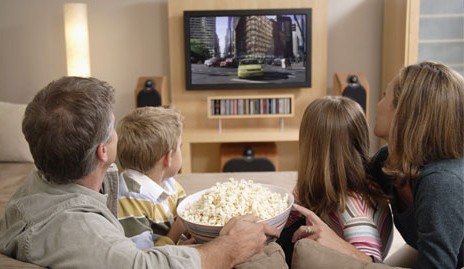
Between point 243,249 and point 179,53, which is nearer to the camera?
point 243,249

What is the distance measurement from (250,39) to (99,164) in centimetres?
325

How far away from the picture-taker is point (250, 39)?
4.45 m

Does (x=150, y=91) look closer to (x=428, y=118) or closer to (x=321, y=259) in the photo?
(x=428, y=118)

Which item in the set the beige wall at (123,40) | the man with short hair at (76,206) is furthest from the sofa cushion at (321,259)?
the beige wall at (123,40)

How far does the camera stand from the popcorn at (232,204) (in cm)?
144

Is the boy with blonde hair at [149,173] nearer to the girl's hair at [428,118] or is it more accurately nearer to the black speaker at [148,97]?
the girl's hair at [428,118]

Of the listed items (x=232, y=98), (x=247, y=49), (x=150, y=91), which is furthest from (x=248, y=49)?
(x=150, y=91)

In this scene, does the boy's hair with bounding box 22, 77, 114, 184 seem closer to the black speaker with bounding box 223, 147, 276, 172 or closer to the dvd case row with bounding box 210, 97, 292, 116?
the black speaker with bounding box 223, 147, 276, 172

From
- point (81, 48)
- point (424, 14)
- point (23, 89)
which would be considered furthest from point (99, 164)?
point (23, 89)

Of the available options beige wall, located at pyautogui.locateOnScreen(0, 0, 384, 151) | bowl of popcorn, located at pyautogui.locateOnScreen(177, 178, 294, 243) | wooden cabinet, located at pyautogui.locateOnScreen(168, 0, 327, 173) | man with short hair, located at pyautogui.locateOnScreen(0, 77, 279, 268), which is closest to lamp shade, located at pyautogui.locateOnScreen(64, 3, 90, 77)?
beige wall, located at pyautogui.locateOnScreen(0, 0, 384, 151)

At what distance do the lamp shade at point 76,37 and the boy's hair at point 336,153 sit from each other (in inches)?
119

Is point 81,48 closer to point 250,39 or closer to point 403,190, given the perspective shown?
point 250,39

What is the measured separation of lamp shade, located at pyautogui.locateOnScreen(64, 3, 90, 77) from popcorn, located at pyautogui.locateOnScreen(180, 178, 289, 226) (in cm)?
302

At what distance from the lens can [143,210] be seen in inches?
63.5
